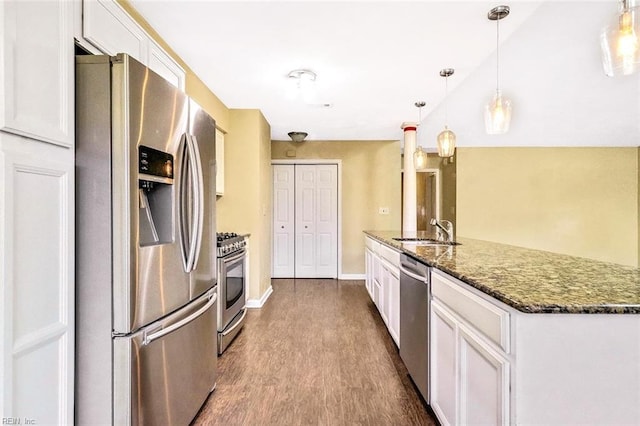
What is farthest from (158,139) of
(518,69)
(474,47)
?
(518,69)

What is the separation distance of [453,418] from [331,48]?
243cm

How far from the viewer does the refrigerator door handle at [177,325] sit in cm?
131

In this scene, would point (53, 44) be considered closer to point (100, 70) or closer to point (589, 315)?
point (100, 70)

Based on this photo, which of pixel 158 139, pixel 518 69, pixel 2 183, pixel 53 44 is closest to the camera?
pixel 2 183

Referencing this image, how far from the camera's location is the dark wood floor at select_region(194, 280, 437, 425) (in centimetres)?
183

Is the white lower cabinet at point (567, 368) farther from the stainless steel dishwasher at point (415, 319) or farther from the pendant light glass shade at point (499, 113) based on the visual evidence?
the pendant light glass shade at point (499, 113)

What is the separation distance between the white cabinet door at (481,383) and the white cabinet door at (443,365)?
0.25 ft

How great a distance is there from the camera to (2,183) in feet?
3.13

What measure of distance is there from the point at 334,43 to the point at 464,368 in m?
2.19

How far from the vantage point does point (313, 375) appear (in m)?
2.27

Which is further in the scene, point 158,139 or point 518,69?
point 518,69

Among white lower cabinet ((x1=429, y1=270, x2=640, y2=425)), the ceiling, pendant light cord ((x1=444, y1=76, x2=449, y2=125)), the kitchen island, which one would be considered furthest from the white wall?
white lower cabinet ((x1=429, y1=270, x2=640, y2=425))

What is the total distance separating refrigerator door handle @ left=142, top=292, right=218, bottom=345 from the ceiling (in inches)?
69.6

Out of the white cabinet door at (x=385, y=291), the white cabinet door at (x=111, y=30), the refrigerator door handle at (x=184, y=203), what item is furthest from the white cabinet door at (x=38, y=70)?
the white cabinet door at (x=385, y=291)
